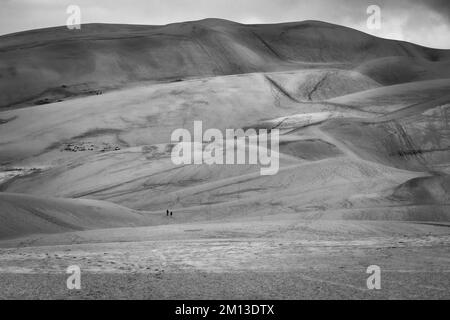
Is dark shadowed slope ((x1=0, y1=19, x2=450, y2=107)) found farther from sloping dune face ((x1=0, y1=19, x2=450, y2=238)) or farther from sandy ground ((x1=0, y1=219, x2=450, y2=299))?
sandy ground ((x1=0, y1=219, x2=450, y2=299))

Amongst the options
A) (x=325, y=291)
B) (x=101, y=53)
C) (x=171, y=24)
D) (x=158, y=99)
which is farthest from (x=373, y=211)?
(x=171, y=24)

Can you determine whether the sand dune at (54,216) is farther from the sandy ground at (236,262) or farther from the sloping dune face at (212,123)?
the sandy ground at (236,262)

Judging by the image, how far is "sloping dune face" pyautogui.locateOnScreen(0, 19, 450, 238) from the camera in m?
23.4

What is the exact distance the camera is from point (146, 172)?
32.1 meters

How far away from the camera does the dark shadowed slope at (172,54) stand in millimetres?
67812

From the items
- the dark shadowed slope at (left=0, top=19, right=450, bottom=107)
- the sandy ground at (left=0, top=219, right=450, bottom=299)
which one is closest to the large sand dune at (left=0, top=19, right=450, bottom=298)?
the sandy ground at (left=0, top=219, right=450, bottom=299)

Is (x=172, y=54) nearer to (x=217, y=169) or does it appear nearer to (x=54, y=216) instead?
(x=217, y=169)

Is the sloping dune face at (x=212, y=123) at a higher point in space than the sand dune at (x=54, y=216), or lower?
higher

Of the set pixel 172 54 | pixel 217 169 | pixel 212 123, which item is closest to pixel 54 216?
pixel 217 169

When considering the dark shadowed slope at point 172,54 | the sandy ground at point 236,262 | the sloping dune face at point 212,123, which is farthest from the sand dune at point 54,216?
the dark shadowed slope at point 172,54

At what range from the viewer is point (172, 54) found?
2982 inches

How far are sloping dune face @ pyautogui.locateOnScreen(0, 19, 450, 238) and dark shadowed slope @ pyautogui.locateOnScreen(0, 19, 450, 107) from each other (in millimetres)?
192

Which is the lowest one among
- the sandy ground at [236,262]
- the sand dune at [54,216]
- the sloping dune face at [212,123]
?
the sandy ground at [236,262]

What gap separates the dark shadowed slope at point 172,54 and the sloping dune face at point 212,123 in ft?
0.63
